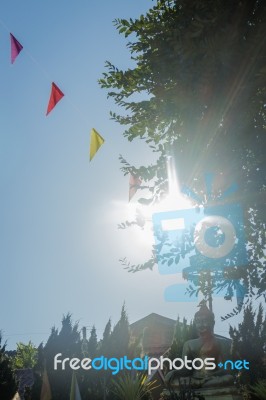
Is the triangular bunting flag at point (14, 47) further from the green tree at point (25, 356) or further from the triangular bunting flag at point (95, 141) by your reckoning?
the green tree at point (25, 356)

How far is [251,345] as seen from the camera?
50.6 feet

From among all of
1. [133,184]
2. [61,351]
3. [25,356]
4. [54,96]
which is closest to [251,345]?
[61,351]

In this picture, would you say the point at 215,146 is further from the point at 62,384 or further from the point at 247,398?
the point at 62,384

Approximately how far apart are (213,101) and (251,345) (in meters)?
12.3

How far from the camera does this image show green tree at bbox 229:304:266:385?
1408 cm

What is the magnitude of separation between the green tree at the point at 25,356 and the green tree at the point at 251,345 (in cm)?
4139

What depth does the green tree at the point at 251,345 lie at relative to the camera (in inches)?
554

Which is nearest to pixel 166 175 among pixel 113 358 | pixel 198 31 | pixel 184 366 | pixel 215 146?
pixel 215 146

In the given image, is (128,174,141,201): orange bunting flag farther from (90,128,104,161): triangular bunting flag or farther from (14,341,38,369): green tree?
(14,341,38,369): green tree

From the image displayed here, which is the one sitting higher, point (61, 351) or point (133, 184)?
point (133, 184)

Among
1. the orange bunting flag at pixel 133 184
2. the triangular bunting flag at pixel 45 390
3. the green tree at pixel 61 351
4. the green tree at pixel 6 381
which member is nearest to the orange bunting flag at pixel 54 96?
the orange bunting flag at pixel 133 184

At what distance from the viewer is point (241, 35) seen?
691 centimetres

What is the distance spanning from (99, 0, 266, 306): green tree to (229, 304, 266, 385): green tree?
880cm

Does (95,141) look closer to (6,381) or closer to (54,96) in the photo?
(54,96)
